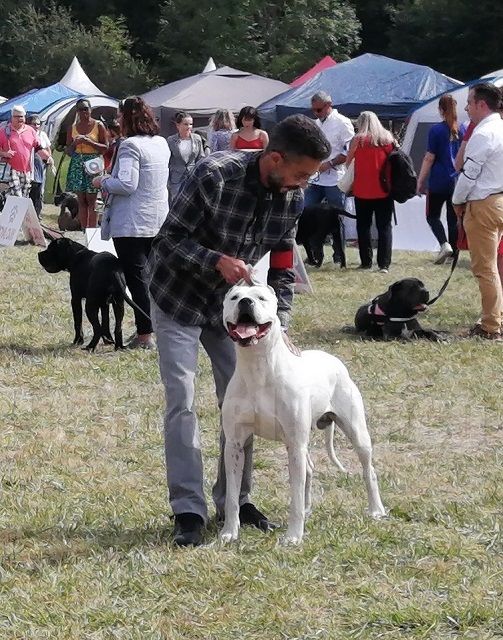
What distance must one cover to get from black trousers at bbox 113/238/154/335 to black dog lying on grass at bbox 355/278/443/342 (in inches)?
76.1

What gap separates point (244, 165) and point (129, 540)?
1496 mm

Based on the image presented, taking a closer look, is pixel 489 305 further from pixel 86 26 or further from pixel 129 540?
pixel 86 26

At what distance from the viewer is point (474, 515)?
5.03m

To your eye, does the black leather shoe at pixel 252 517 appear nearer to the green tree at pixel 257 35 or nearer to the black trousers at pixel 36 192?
the black trousers at pixel 36 192

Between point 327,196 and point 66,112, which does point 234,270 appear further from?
point 66,112

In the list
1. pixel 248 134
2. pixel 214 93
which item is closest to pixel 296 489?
pixel 248 134

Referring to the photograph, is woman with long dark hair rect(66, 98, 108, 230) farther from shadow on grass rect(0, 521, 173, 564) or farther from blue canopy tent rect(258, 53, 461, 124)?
shadow on grass rect(0, 521, 173, 564)

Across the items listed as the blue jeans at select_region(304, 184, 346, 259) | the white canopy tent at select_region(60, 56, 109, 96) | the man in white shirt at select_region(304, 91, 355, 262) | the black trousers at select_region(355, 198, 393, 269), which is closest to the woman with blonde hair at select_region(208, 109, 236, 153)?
the blue jeans at select_region(304, 184, 346, 259)

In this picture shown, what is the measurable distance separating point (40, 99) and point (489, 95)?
2463 centimetres

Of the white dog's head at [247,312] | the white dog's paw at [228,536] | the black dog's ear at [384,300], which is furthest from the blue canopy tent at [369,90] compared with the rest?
the white dog's head at [247,312]

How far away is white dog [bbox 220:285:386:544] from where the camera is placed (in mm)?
4152

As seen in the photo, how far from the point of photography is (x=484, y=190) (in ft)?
29.6

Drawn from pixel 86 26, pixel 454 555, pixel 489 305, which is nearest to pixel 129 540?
pixel 454 555

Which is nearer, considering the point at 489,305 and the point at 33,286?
the point at 489,305
